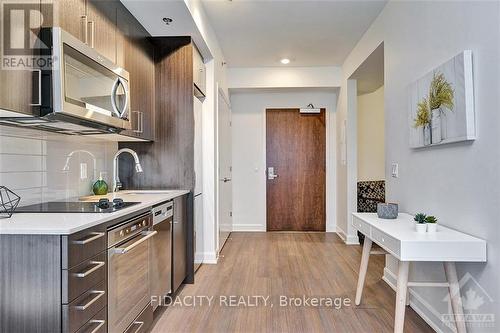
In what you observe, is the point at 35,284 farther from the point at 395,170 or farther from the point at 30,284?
the point at 395,170

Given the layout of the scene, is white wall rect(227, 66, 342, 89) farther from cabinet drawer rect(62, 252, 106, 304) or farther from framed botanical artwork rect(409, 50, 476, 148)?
cabinet drawer rect(62, 252, 106, 304)

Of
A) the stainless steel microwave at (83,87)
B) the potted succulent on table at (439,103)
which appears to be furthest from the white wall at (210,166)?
the potted succulent on table at (439,103)

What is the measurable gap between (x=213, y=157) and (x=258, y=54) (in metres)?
1.72

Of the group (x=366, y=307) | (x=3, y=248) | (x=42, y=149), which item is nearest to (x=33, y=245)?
(x=3, y=248)

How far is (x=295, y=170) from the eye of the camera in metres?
5.61

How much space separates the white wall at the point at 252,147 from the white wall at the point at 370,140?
0.60m

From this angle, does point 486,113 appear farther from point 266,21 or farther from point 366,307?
point 266,21

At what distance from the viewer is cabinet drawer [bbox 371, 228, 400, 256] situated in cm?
175

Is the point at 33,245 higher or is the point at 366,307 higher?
the point at 33,245

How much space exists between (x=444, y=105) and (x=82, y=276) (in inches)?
83.4

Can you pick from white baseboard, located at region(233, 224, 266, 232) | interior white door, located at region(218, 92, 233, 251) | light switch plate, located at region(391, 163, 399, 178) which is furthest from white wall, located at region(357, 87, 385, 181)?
light switch plate, located at region(391, 163, 399, 178)

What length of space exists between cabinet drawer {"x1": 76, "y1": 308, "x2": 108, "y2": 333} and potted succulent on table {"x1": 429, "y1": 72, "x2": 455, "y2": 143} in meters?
2.09

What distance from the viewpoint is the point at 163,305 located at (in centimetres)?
255

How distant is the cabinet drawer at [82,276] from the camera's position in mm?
1289
